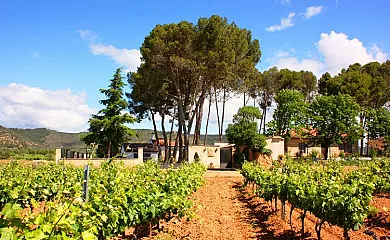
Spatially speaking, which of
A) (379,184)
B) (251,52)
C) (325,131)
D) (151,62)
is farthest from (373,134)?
(379,184)

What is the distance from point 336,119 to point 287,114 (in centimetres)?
408

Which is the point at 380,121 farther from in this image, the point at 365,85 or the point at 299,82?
the point at 299,82

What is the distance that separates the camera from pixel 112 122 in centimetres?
2844

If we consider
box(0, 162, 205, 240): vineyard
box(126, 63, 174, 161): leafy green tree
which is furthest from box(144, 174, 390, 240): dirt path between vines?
box(126, 63, 174, 161): leafy green tree

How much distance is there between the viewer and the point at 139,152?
24.2 meters

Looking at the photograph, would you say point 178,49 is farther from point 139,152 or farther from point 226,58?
point 139,152

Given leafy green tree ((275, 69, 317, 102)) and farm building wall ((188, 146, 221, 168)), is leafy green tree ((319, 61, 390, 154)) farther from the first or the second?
farm building wall ((188, 146, 221, 168))

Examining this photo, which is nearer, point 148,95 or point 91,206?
point 91,206

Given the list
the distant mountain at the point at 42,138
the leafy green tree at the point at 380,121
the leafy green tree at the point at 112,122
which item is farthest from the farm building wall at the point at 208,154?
the distant mountain at the point at 42,138

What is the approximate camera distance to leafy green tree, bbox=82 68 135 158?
2848cm

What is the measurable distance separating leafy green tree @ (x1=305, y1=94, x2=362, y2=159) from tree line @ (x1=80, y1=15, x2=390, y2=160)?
1.95 meters

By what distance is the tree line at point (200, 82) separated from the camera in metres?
23.9

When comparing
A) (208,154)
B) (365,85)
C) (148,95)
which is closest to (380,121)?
(365,85)

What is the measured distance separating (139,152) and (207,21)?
8.97 meters
